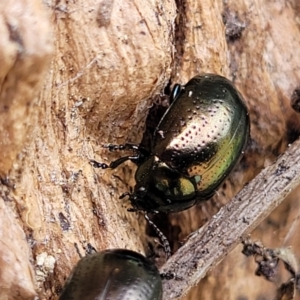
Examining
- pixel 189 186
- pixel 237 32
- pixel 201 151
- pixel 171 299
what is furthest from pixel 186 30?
pixel 171 299

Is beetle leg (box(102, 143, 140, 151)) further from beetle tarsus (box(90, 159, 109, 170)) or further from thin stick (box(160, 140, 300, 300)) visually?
thin stick (box(160, 140, 300, 300))

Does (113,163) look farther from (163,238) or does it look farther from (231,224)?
(231,224)

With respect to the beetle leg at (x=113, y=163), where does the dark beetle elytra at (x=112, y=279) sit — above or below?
below

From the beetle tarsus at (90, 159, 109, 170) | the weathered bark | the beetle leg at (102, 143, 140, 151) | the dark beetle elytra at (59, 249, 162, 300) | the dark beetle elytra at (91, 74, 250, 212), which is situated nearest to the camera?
the weathered bark

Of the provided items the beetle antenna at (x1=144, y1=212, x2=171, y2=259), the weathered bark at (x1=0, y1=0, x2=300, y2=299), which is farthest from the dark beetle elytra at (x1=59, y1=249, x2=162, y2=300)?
the beetle antenna at (x1=144, y1=212, x2=171, y2=259)

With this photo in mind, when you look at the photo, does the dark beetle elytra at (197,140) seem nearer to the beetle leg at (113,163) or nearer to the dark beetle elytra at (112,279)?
the beetle leg at (113,163)

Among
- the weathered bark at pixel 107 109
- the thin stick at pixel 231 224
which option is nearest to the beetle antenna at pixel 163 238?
the weathered bark at pixel 107 109

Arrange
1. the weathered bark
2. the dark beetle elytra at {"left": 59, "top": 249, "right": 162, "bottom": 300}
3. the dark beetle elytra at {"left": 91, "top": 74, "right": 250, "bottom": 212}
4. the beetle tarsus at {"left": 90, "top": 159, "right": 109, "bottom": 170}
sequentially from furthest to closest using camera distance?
the dark beetle elytra at {"left": 91, "top": 74, "right": 250, "bottom": 212} → the beetle tarsus at {"left": 90, "top": 159, "right": 109, "bottom": 170} → the dark beetle elytra at {"left": 59, "top": 249, "right": 162, "bottom": 300} → the weathered bark
